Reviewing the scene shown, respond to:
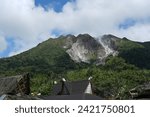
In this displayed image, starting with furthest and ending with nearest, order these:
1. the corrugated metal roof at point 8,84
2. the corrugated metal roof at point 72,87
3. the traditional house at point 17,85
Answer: the corrugated metal roof at point 72,87 < the traditional house at point 17,85 < the corrugated metal roof at point 8,84

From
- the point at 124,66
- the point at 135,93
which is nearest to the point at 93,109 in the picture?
the point at 135,93

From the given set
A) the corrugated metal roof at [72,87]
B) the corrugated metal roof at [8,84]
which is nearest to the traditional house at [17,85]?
the corrugated metal roof at [8,84]

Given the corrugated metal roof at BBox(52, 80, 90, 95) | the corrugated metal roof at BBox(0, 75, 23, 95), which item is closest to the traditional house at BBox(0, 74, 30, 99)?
the corrugated metal roof at BBox(0, 75, 23, 95)

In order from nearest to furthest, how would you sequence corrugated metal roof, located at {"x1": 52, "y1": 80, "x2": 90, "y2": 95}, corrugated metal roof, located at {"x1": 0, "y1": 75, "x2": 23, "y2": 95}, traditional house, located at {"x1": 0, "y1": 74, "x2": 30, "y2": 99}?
corrugated metal roof, located at {"x1": 0, "y1": 75, "x2": 23, "y2": 95} < traditional house, located at {"x1": 0, "y1": 74, "x2": 30, "y2": 99} < corrugated metal roof, located at {"x1": 52, "y1": 80, "x2": 90, "y2": 95}

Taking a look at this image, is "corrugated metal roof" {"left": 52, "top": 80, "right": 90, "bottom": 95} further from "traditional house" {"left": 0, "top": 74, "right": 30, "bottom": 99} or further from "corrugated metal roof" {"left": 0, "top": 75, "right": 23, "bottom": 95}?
"corrugated metal roof" {"left": 0, "top": 75, "right": 23, "bottom": 95}

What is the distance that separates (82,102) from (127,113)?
95cm

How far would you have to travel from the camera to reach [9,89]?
56.3 metres

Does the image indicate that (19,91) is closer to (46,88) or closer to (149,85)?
(149,85)

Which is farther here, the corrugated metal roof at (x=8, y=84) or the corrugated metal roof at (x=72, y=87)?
the corrugated metal roof at (x=72, y=87)

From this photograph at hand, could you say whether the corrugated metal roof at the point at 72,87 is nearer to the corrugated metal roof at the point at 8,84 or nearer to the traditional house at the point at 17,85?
the traditional house at the point at 17,85

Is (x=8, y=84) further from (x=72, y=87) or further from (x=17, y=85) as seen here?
(x=72, y=87)

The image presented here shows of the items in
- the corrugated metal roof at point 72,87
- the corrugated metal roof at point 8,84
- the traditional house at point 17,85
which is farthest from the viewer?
the corrugated metal roof at point 72,87

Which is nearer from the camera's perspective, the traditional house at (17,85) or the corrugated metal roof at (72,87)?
the traditional house at (17,85)

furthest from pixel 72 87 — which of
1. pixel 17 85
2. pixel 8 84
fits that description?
pixel 8 84
